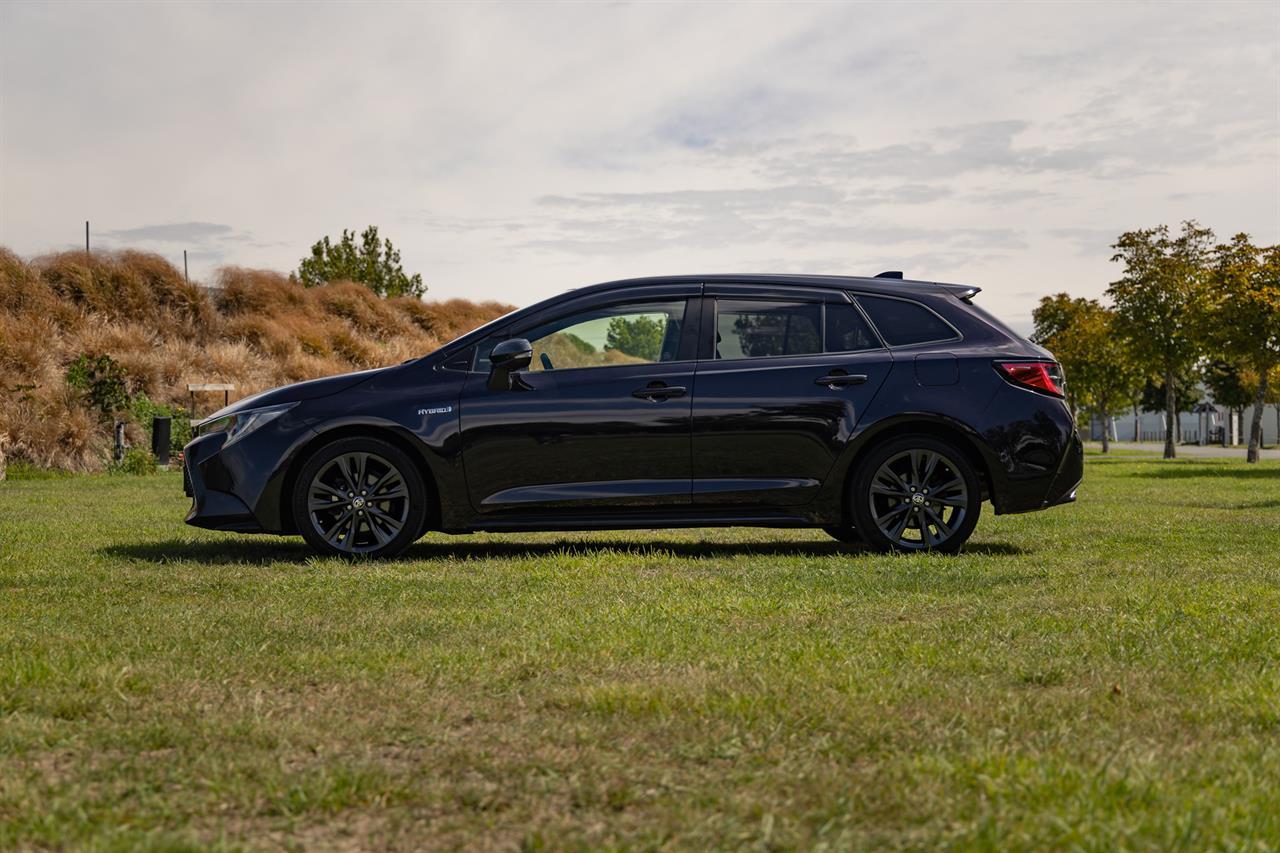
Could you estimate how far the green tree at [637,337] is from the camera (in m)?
8.92

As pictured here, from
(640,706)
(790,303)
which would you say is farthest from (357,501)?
(640,706)

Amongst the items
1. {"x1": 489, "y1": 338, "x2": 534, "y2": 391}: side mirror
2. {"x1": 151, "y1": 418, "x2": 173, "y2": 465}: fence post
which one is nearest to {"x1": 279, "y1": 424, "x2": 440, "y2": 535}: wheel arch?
{"x1": 489, "y1": 338, "x2": 534, "y2": 391}: side mirror

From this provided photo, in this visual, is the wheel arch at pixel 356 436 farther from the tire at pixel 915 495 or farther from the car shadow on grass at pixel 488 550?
the tire at pixel 915 495

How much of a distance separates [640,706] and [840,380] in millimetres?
4903

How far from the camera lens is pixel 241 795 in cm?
334

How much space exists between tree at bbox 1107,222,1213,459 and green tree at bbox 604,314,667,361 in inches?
1382

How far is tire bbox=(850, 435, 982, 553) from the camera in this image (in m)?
8.84

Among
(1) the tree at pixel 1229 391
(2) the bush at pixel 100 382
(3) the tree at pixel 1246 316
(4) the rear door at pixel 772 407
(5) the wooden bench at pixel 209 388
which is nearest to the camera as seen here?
(4) the rear door at pixel 772 407

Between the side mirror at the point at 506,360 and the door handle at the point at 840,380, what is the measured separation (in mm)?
1883

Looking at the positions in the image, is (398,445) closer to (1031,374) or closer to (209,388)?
→ (1031,374)

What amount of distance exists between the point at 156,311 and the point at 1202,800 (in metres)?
28.8

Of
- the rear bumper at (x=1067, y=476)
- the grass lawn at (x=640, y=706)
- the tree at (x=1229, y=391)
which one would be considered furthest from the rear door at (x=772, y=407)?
the tree at (x=1229, y=391)

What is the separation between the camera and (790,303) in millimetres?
9016

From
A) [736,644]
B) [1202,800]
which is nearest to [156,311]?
[736,644]
